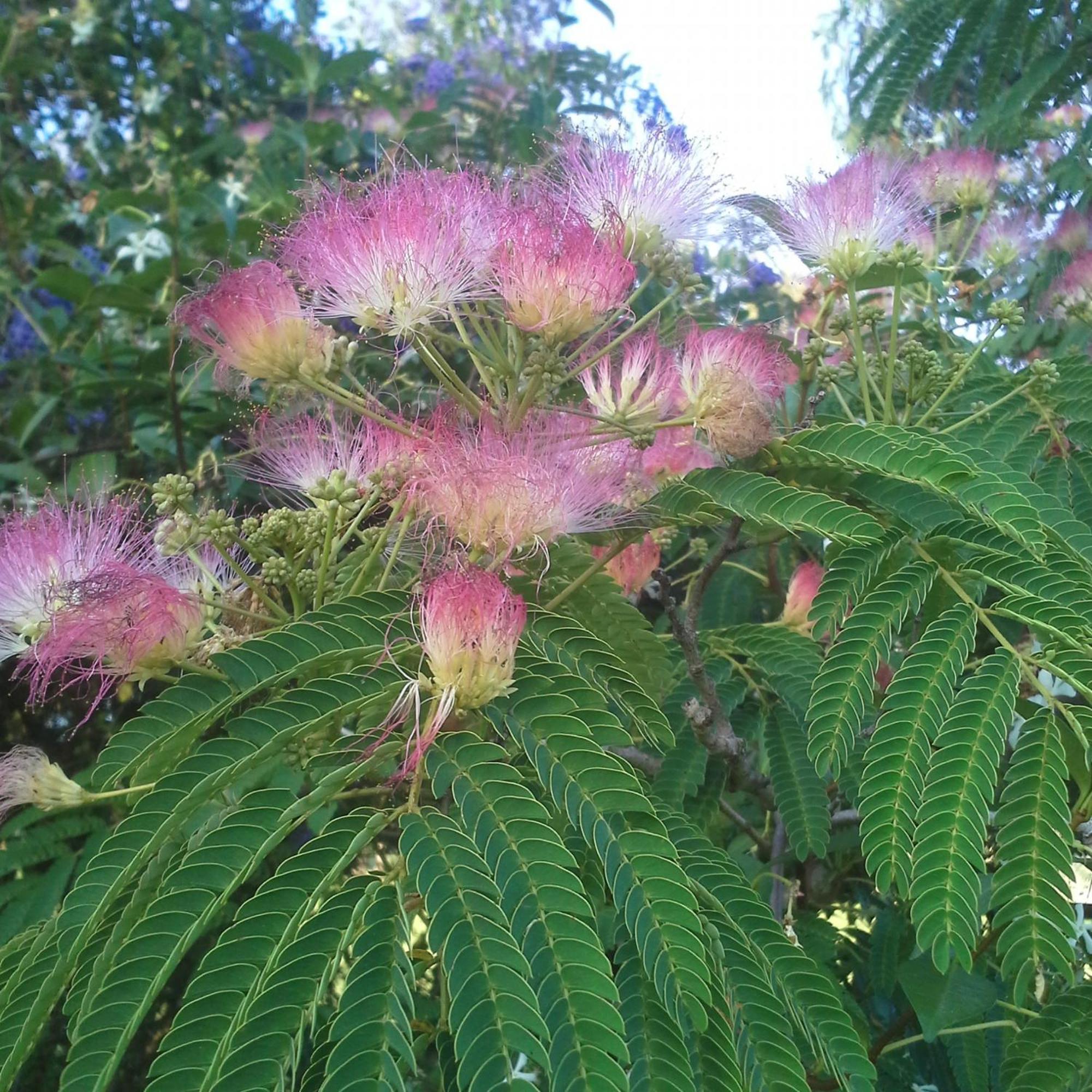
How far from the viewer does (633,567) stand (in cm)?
188

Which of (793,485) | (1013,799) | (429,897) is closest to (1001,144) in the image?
(793,485)

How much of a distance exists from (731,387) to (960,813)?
68 centimetres

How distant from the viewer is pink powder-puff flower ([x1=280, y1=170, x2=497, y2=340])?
1.33 meters

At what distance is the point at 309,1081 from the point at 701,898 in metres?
0.48

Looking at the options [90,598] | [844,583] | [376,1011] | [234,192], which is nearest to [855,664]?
[844,583]

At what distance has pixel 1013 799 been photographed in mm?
1156

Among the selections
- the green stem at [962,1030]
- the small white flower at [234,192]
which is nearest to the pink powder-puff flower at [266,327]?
the green stem at [962,1030]

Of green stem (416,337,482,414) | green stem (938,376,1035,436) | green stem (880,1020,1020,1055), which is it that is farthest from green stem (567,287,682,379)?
green stem (880,1020,1020,1055)

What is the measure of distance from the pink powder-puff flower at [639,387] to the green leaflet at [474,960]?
75 centimetres

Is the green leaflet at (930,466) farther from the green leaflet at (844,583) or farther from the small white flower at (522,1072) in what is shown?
the small white flower at (522,1072)

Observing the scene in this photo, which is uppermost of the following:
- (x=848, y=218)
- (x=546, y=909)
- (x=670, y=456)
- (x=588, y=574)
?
(x=848, y=218)

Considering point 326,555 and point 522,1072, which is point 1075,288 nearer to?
point 326,555

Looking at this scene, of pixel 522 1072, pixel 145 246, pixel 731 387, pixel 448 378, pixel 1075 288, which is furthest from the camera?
pixel 145 246

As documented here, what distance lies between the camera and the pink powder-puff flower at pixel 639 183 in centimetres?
157
